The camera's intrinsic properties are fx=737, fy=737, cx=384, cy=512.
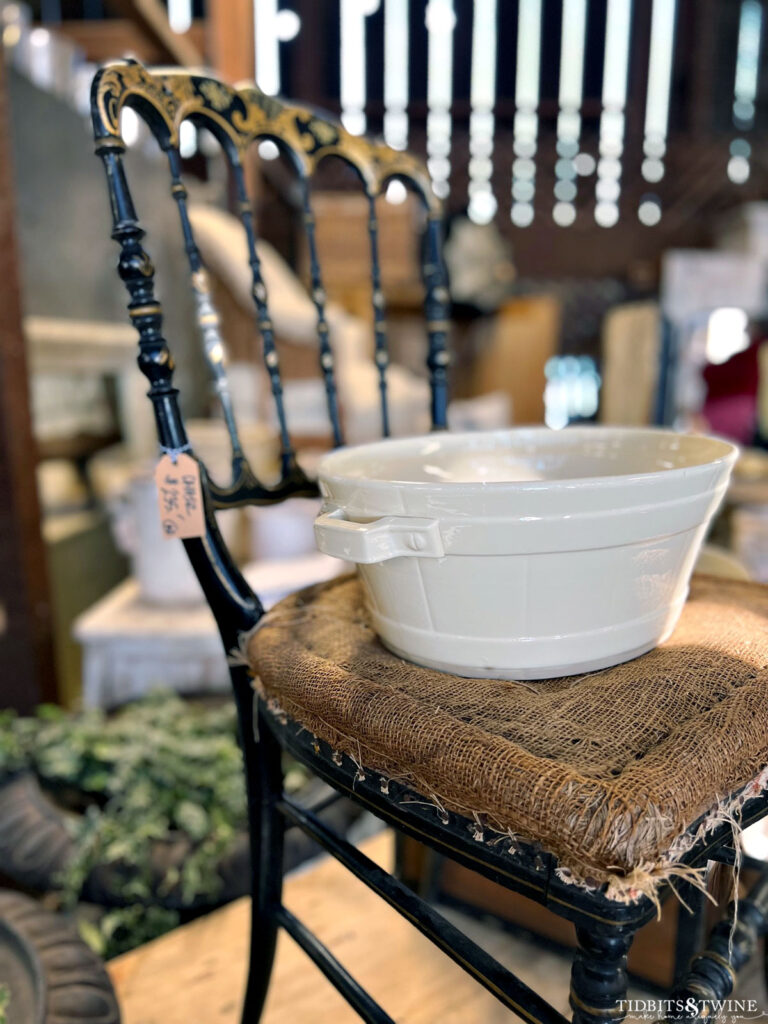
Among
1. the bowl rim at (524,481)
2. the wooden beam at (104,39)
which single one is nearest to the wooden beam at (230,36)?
the wooden beam at (104,39)

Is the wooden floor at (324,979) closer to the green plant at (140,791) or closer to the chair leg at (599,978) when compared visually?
the green plant at (140,791)

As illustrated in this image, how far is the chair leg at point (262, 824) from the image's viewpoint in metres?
0.66

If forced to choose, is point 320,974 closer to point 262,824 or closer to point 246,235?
point 262,824

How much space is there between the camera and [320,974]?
0.93 m

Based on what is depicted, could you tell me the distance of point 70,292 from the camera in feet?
6.63

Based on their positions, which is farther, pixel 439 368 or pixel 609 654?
pixel 439 368

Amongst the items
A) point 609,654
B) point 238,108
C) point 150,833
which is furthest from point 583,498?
point 150,833

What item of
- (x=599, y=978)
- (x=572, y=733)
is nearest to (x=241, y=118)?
(x=572, y=733)

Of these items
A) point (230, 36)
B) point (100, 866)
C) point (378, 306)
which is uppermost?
point (230, 36)

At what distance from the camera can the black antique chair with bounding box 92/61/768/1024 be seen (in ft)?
1.24

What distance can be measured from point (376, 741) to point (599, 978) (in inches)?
6.6

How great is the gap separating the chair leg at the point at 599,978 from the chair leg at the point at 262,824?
13.1 inches

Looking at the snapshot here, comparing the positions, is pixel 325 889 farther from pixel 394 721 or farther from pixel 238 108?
pixel 238 108

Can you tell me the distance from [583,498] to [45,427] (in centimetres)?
191
